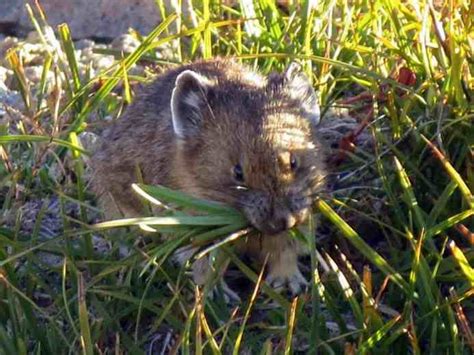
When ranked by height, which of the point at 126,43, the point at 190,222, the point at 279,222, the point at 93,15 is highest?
the point at 190,222

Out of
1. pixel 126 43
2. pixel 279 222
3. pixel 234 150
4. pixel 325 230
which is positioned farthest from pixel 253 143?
pixel 126 43

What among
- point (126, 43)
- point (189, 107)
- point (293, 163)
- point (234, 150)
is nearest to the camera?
point (293, 163)

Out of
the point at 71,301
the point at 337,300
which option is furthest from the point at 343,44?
the point at 71,301

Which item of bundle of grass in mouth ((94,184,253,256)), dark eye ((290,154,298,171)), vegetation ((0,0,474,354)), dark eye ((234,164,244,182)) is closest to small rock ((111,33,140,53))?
vegetation ((0,0,474,354))

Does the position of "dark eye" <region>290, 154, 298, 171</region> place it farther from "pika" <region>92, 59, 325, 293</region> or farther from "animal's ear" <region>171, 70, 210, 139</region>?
"animal's ear" <region>171, 70, 210, 139</region>

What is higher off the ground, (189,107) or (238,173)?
(189,107)

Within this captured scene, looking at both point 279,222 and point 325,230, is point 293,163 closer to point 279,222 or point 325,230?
point 279,222

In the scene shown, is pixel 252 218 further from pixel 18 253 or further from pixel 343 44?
pixel 343 44
